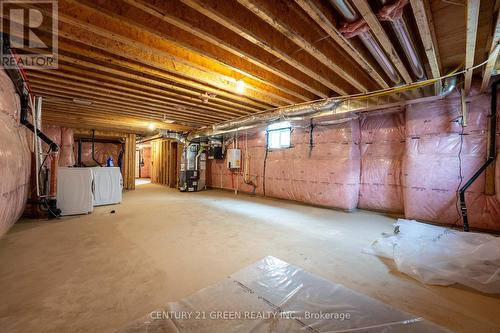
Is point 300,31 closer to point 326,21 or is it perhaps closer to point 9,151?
point 326,21

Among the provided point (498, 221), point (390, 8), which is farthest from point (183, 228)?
point (498, 221)

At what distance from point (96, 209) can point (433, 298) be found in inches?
219

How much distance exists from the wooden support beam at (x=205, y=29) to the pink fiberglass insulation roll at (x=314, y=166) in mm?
2389

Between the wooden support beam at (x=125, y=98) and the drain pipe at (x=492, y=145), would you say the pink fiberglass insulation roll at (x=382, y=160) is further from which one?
the wooden support beam at (x=125, y=98)

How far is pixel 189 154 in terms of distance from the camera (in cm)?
727

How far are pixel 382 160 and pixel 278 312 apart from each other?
155 inches

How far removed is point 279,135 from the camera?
5.91m

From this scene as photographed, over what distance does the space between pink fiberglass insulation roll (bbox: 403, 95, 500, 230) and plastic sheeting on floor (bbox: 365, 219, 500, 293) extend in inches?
37.1

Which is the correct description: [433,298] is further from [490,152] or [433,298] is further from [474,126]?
[474,126]

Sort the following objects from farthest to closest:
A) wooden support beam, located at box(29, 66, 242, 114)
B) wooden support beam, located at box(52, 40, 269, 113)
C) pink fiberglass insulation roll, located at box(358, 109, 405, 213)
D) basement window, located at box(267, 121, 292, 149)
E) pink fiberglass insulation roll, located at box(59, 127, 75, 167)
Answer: pink fiberglass insulation roll, located at box(59, 127, 75, 167)
basement window, located at box(267, 121, 292, 149)
pink fiberglass insulation roll, located at box(358, 109, 405, 213)
wooden support beam, located at box(29, 66, 242, 114)
wooden support beam, located at box(52, 40, 269, 113)

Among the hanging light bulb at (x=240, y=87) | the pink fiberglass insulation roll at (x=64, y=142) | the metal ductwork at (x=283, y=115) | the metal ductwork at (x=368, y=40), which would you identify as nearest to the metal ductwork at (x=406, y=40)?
the metal ductwork at (x=368, y=40)

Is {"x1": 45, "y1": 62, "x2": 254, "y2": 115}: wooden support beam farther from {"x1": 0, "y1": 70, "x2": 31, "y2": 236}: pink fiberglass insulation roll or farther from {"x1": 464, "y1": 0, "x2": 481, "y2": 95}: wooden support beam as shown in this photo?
{"x1": 464, "y1": 0, "x2": 481, "y2": 95}: wooden support beam

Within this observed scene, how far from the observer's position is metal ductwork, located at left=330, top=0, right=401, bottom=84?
158 centimetres

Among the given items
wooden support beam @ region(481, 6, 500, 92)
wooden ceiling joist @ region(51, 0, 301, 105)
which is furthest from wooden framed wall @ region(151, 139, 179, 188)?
wooden support beam @ region(481, 6, 500, 92)
